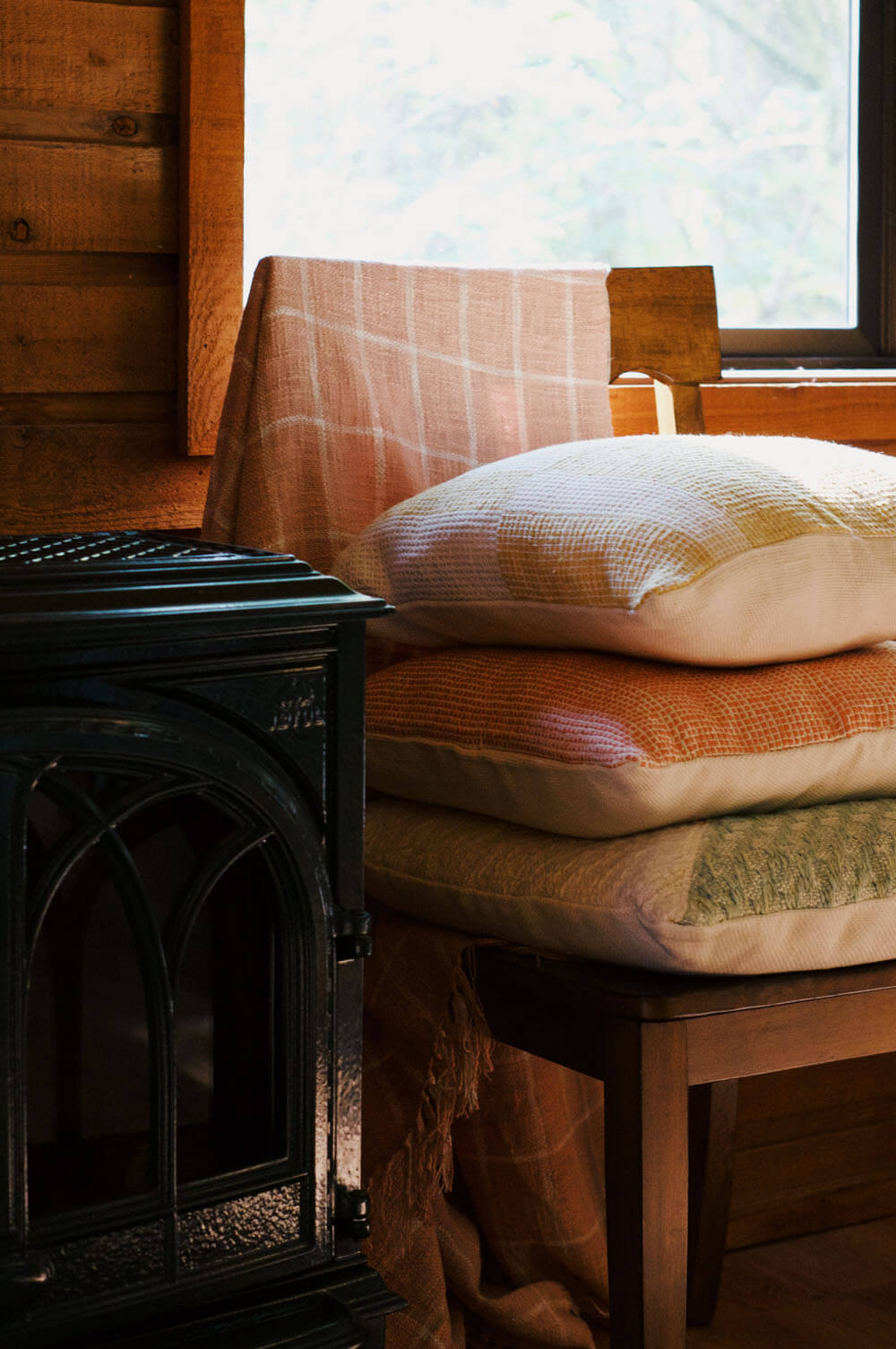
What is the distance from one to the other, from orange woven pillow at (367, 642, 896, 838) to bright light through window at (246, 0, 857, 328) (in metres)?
0.70

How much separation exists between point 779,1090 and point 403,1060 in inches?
31.2

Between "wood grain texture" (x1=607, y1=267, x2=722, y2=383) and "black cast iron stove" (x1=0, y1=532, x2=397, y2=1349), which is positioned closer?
"black cast iron stove" (x1=0, y1=532, x2=397, y2=1349)

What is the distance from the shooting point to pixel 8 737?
0.75 meters

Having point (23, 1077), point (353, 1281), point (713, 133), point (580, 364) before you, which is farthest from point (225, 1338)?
point (713, 133)

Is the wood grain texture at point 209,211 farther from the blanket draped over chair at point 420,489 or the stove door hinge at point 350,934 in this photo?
the stove door hinge at point 350,934

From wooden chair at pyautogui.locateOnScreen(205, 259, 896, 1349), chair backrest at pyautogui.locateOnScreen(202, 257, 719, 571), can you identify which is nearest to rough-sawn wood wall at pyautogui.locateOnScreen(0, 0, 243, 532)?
chair backrest at pyautogui.locateOnScreen(202, 257, 719, 571)

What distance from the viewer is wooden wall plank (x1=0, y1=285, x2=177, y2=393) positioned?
53.4 inches

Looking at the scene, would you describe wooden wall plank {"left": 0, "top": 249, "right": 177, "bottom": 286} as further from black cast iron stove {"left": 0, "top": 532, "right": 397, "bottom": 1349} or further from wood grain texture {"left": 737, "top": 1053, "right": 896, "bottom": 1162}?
wood grain texture {"left": 737, "top": 1053, "right": 896, "bottom": 1162}

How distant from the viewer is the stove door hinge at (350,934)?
34.8 inches

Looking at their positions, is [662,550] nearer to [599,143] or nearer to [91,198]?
[91,198]

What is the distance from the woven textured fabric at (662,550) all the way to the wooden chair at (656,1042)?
0.80ft

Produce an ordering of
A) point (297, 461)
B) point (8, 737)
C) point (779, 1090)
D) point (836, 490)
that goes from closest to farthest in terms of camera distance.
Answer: point (8, 737) < point (836, 490) < point (297, 461) < point (779, 1090)

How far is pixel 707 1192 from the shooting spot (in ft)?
5.17

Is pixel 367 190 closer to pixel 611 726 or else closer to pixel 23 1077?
pixel 611 726
